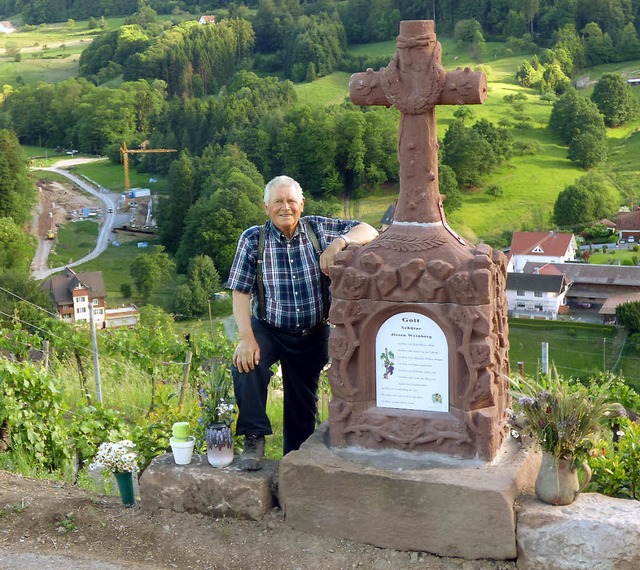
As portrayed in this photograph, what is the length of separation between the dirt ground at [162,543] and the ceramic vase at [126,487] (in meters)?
0.06

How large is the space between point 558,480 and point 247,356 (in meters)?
1.83

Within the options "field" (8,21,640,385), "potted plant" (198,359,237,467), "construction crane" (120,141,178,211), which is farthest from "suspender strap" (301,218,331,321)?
"construction crane" (120,141,178,211)

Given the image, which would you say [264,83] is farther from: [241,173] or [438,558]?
[438,558]

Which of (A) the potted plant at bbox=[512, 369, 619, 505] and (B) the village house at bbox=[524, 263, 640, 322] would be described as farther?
(B) the village house at bbox=[524, 263, 640, 322]

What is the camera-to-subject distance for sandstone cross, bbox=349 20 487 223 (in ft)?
17.4

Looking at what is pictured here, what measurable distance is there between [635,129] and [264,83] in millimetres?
31170

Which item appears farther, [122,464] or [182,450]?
[122,464]

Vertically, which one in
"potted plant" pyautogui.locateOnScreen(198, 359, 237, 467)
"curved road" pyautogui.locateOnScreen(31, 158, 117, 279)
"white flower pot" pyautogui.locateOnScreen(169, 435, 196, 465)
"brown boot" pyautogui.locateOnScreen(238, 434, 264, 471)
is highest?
"potted plant" pyautogui.locateOnScreen(198, 359, 237, 467)

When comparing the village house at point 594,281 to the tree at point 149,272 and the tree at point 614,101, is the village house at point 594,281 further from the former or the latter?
the tree at point 614,101

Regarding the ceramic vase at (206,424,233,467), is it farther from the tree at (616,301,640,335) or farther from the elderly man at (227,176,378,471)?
the tree at (616,301,640,335)

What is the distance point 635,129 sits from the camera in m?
75.9

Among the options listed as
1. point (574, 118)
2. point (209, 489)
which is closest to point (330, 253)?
point (209, 489)

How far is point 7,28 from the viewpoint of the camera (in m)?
139

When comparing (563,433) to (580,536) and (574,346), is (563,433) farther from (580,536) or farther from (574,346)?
(574,346)
